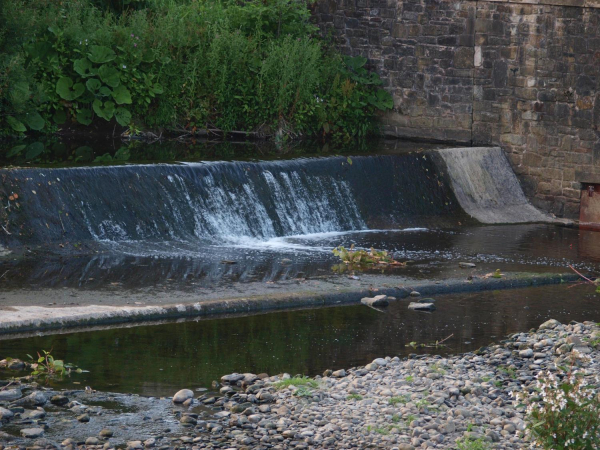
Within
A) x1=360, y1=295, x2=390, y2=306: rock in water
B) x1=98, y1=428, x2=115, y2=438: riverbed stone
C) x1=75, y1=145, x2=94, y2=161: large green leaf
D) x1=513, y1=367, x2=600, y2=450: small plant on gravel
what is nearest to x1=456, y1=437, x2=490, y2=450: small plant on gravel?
x1=513, y1=367, x2=600, y2=450: small plant on gravel

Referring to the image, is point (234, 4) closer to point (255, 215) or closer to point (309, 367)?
point (255, 215)

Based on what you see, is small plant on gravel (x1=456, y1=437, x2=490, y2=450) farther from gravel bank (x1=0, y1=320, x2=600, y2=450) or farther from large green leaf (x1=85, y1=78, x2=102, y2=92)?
large green leaf (x1=85, y1=78, x2=102, y2=92)

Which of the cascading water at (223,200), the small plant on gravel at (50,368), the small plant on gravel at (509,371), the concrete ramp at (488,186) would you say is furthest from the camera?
the concrete ramp at (488,186)

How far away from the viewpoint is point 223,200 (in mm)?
11961

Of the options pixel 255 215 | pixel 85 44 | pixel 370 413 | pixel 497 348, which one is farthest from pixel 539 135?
pixel 370 413

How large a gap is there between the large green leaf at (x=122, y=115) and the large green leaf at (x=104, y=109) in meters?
0.09

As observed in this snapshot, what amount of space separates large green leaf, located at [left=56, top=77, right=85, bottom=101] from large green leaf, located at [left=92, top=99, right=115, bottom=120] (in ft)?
0.89

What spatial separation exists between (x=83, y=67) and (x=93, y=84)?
0.91ft

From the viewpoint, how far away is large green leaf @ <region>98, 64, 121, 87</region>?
48.2 ft

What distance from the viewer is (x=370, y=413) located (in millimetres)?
5984

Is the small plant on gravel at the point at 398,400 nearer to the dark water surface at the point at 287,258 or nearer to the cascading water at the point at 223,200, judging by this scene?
the dark water surface at the point at 287,258

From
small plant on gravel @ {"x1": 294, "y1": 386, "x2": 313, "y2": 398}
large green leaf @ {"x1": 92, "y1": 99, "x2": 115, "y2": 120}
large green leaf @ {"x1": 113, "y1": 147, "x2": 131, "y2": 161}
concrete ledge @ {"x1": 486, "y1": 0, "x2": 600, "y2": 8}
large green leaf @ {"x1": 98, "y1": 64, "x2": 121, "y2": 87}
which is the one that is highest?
concrete ledge @ {"x1": 486, "y1": 0, "x2": 600, "y2": 8}

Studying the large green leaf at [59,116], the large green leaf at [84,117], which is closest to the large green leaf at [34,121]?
the large green leaf at [59,116]

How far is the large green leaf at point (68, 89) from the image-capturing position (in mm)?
14586
